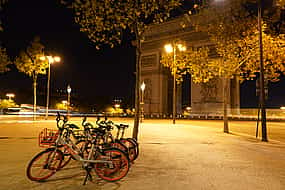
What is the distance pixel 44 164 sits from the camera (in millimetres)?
5520

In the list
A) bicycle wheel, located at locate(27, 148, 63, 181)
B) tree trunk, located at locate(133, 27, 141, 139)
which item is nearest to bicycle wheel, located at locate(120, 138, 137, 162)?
bicycle wheel, located at locate(27, 148, 63, 181)

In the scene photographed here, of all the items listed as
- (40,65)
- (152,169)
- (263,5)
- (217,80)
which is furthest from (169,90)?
(152,169)

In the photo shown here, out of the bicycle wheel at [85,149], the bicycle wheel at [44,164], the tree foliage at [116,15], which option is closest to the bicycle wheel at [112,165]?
the bicycle wheel at [85,149]

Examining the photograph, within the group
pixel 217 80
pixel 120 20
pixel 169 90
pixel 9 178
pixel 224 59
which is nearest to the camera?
pixel 9 178

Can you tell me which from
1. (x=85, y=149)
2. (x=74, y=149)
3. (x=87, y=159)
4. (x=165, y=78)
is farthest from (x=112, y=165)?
(x=165, y=78)

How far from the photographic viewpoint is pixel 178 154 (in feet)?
29.2

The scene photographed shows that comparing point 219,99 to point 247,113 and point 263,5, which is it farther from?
point 263,5

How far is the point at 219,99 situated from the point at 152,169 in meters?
30.5

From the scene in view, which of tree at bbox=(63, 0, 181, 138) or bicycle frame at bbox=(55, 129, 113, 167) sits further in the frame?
tree at bbox=(63, 0, 181, 138)

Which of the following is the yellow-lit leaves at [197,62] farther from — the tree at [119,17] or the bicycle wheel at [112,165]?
the bicycle wheel at [112,165]

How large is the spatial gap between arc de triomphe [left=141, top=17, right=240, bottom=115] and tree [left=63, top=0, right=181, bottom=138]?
2703 cm

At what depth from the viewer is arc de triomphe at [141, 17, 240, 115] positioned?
122 feet

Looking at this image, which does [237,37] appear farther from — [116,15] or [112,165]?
[112,165]

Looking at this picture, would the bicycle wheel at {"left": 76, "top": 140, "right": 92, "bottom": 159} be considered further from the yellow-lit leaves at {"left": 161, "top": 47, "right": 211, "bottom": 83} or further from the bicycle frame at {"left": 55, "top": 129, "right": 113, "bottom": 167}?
the yellow-lit leaves at {"left": 161, "top": 47, "right": 211, "bottom": 83}
